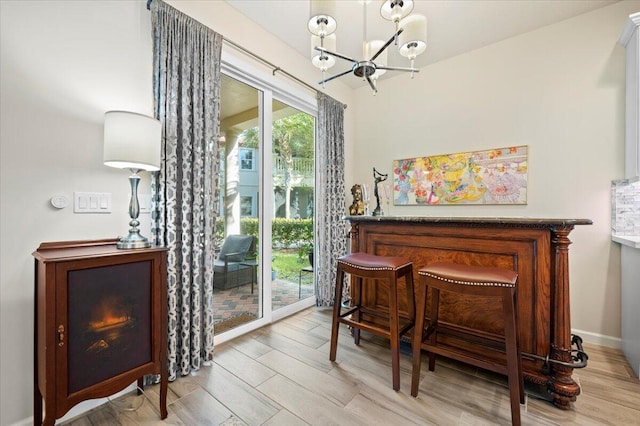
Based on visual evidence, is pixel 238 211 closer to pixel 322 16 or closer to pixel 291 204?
pixel 291 204

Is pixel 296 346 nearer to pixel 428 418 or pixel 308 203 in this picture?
pixel 428 418

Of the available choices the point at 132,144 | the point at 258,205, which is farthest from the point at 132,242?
the point at 258,205

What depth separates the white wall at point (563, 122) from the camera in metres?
2.40

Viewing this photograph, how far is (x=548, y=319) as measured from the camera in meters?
1.65

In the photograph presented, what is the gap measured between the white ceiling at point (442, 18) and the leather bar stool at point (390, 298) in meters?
2.04

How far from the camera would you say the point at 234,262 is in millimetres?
2723

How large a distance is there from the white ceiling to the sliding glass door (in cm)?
60

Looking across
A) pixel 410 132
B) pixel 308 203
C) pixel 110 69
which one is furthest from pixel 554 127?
pixel 110 69

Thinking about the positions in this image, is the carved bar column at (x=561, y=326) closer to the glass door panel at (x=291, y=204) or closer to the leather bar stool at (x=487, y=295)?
the leather bar stool at (x=487, y=295)

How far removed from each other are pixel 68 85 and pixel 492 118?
3647mm

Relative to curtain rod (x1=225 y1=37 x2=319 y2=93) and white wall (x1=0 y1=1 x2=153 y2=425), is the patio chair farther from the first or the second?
curtain rod (x1=225 y1=37 x2=319 y2=93)

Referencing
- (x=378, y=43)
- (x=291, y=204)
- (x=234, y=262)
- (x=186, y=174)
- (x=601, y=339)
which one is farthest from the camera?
(x=291, y=204)

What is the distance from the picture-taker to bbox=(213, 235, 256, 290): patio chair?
2580 mm

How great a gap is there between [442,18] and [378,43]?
1.01 m
